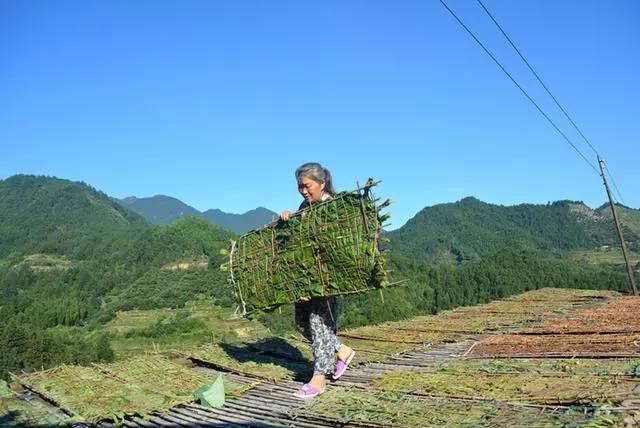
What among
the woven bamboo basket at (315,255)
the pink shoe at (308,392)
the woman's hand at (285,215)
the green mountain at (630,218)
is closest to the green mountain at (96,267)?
the woven bamboo basket at (315,255)

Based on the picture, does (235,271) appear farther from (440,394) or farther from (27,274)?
(27,274)

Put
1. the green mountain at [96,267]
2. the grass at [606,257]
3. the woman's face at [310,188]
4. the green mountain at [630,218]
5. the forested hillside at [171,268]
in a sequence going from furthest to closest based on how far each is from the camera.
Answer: the green mountain at [630,218], the grass at [606,257], the green mountain at [96,267], the forested hillside at [171,268], the woman's face at [310,188]

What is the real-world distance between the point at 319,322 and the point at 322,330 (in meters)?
0.09

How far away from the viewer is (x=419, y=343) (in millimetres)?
7758

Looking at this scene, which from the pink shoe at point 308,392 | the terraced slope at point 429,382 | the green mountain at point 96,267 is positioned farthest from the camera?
the green mountain at point 96,267

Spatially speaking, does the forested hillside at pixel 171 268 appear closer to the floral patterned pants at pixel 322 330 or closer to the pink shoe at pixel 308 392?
the floral patterned pants at pixel 322 330

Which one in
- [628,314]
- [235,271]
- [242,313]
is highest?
[235,271]

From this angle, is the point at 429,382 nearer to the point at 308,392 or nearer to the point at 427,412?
the point at 427,412

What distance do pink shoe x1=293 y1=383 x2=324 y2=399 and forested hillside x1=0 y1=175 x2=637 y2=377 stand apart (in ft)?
6.83

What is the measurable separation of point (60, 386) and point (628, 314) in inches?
380

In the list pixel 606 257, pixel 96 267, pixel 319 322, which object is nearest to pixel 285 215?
pixel 319 322

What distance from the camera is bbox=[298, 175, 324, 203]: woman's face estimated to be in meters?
5.50

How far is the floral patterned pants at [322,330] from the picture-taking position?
16.7 ft

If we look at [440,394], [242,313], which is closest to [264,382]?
[242,313]
